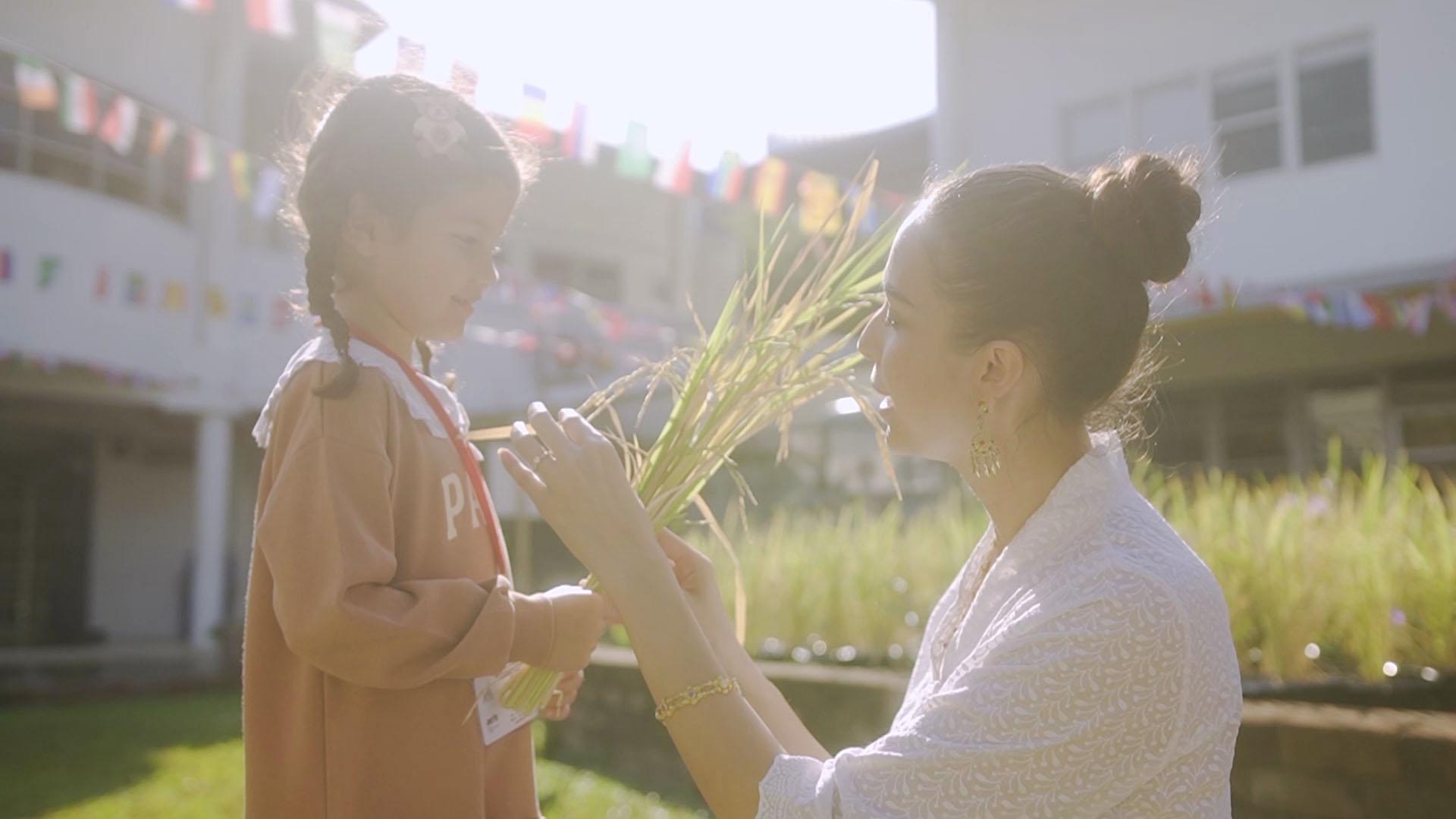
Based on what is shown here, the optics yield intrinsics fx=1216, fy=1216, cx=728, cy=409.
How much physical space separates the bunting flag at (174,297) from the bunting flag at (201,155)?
242 cm

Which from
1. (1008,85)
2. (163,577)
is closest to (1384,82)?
(1008,85)

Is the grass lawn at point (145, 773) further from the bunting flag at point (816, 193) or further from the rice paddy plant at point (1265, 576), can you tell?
the bunting flag at point (816, 193)

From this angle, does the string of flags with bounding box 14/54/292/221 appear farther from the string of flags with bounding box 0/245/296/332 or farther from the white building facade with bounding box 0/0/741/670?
the string of flags with bounding box 0/245/296/332

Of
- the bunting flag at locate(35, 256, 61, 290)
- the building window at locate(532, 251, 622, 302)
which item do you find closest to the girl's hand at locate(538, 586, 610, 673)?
the bunting flag at locate(35, 256, 61, 290)

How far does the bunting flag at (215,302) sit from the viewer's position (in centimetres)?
1126

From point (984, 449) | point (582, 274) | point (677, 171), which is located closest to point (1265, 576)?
point (984, 449)

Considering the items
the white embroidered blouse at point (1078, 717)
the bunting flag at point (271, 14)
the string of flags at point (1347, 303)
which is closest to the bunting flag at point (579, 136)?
the bunting flag at point (271, 14)

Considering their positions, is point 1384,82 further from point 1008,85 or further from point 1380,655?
point 1380,655

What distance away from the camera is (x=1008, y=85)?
1232 cm

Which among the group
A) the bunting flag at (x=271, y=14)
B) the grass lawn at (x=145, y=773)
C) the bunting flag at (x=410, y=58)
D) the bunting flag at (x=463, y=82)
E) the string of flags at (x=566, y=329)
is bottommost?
the grass lawn at (x=145, y=773)

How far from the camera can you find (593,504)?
156cm

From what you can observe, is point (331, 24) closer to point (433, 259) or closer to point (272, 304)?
point (272, 304)

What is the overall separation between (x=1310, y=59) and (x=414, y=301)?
1085cm

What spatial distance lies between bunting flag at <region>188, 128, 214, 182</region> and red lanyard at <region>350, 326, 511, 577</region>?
7.66m
